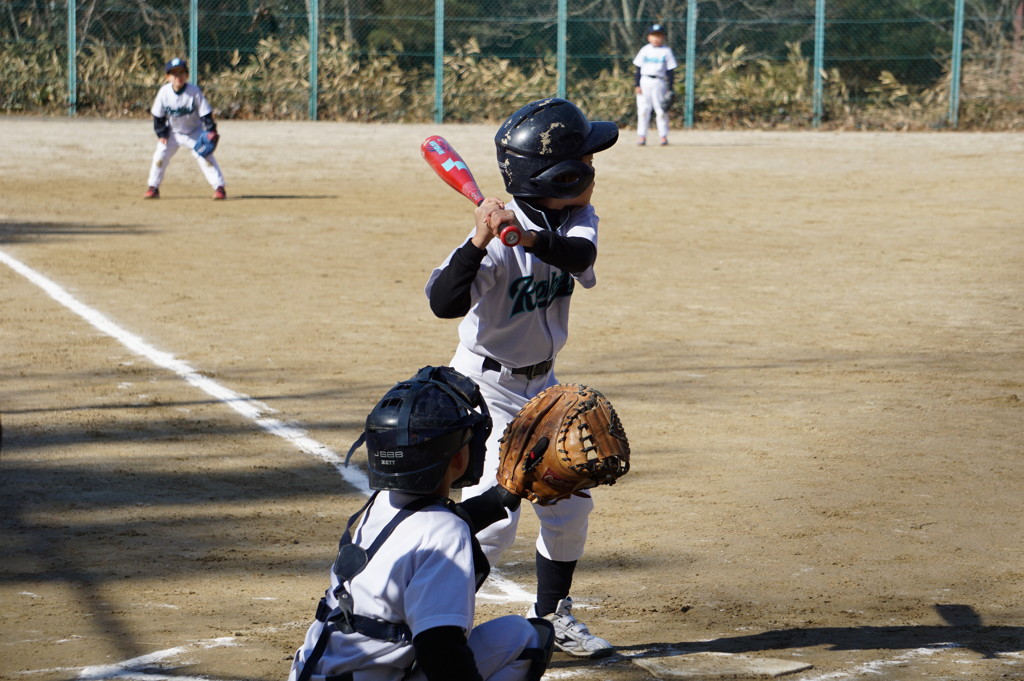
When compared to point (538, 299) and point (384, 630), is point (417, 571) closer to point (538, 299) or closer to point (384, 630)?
point (384, 630)

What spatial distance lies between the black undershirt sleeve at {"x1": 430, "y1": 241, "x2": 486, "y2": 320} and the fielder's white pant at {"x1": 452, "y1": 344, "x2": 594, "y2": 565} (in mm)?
434

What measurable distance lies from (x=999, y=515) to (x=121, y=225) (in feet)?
37.3

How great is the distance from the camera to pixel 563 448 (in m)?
3.27

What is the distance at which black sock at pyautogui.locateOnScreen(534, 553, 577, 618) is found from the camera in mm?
4355

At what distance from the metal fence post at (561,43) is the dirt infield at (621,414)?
1186 centimetres

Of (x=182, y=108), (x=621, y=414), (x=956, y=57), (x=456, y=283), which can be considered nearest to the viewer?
(x=456, y=283)

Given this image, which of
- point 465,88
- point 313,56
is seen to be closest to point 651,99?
point 465,88

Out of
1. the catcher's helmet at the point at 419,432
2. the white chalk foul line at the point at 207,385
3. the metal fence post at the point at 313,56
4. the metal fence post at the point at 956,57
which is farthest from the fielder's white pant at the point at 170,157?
the metal fence post at the point at 956,57

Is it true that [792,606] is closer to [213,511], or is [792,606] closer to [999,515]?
[999,515]

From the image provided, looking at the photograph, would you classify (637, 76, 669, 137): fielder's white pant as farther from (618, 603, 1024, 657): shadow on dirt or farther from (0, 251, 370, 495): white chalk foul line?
(618, 603, 1024, 657): shadow on dirt

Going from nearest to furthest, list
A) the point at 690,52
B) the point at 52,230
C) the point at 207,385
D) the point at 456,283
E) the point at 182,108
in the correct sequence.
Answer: the point at 456,283
the point at 207,385
the point at 52,230
the point at 182,108
the point at 690,52

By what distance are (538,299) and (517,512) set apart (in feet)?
2.42

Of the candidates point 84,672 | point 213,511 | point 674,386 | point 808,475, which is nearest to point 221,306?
point 674,386

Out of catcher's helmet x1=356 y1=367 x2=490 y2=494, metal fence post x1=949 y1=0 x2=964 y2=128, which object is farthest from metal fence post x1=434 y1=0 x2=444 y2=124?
catcher's helmet x1=356 y1=367 x2=490 y2=494
